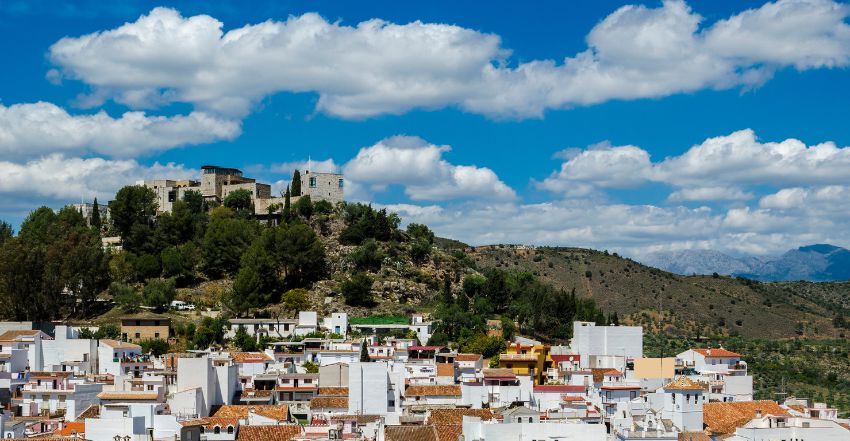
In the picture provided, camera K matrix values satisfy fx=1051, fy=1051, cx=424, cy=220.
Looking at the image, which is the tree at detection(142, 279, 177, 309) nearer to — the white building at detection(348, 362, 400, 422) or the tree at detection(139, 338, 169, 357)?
the tree at detection(139, 338, 169, 357)

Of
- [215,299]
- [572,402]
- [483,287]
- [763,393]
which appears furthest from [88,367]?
[763,393]

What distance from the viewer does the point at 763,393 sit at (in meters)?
49.7

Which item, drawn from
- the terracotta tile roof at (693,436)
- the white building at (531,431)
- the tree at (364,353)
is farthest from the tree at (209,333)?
the terracotta tile roof at (693,436)

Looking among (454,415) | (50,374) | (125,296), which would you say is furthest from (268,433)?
(125,296)

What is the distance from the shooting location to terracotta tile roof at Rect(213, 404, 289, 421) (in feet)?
112

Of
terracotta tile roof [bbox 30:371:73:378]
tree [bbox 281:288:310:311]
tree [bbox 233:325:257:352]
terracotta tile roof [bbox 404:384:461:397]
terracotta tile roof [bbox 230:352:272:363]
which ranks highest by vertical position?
tree [bbox 281:288:310:311]

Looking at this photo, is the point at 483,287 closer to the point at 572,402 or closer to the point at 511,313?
the point at 511,313

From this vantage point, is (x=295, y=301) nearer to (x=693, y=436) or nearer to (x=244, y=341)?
(x=244, y=341)

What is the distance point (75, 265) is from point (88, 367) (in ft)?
43.2

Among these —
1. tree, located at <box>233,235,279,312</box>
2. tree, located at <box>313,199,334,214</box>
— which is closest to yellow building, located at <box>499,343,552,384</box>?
tree, located at <box>233,235,279,312</box>

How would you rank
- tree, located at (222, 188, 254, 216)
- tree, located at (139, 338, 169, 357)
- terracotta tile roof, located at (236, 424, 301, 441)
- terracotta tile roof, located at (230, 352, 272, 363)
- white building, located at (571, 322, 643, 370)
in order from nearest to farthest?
1. terracotta tile roof, located at (236, 424, 301, 441)
2. terracotta tile roof, located at (230, 352, 272, 363)
3. white building, located at (571, 322, 643, 370)
4. tree, located at (139, 338, 169, 357)
5. tree, located at (222, 188, 254, 216)

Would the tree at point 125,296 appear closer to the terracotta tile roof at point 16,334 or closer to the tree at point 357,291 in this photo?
the terracotta tile roof at point 16,334

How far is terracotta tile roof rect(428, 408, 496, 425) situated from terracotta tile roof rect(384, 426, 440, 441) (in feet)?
6.34

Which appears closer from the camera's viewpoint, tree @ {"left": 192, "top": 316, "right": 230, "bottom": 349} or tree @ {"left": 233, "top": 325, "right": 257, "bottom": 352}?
tree @ {"left": 233, "top": 325, "right": 257, "bottom": 352}
